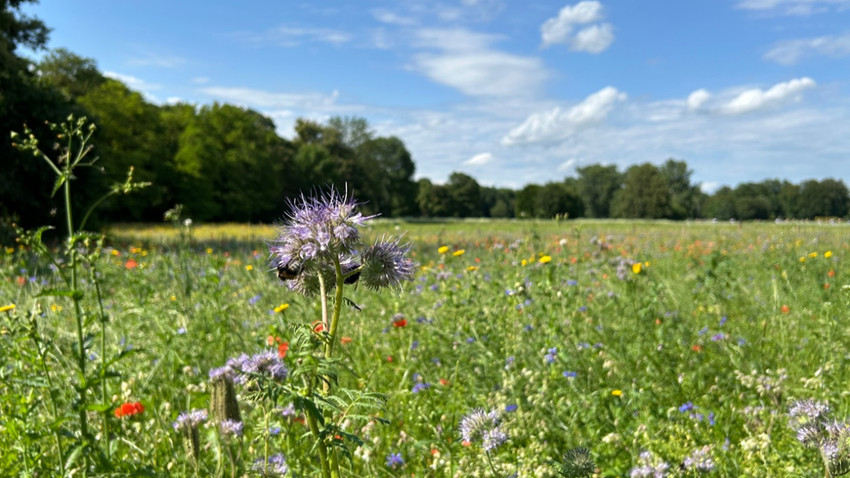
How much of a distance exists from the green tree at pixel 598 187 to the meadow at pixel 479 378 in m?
103

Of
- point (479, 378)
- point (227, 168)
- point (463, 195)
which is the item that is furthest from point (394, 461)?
point (463, 195)

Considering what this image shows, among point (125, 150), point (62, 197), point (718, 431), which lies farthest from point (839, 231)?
point (125, 150)

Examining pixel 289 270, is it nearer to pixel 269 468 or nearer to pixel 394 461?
pixel 269 468

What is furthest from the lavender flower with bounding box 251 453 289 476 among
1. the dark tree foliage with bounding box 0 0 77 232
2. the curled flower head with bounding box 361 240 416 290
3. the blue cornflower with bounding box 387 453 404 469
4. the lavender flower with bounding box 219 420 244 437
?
the dark tree foliage with bounding box 0 0 77 232

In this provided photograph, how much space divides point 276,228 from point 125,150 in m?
39.8

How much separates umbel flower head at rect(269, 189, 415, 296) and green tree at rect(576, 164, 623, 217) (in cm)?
10629

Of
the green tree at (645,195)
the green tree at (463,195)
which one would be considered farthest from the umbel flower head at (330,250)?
the green tree at (463,195)

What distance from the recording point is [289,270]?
1.61m

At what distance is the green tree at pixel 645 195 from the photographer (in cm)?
7550

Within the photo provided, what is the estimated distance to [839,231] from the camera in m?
13.9

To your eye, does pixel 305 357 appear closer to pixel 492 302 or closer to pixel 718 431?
pixel 718 431

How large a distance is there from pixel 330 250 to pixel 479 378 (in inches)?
92.4

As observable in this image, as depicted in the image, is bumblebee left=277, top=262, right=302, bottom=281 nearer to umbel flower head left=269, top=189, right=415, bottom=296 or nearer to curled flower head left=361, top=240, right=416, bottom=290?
umbel flower head left=269, top=189, right=415, bottom=296

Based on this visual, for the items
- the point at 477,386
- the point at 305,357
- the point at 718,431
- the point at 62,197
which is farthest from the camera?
the point at 62,197
